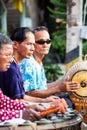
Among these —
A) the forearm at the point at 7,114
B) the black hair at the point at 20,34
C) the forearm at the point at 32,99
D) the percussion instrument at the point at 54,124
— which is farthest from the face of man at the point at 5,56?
the black hair at the point at 20,34

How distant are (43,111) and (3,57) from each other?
1.85 feet

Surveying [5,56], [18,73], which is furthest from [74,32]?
[5,56]

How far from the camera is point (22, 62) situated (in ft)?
15.5

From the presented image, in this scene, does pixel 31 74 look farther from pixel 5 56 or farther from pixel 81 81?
pixel 5 56

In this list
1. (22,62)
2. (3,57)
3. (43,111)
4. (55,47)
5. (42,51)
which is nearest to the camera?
(43,111)

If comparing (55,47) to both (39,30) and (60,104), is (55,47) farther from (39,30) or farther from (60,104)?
(60,104)

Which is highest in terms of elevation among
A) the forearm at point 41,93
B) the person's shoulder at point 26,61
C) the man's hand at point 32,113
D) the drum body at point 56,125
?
the person's shoulder at point 26,61

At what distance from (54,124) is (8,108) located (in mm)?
484

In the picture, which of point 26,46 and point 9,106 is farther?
point 26,46

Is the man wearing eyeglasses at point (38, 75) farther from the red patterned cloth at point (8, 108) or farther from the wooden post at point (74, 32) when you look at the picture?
the wooden post at point (74, 32)

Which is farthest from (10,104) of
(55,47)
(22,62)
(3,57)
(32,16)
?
(32,16)

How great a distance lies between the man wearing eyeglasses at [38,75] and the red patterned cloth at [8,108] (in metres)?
0.99

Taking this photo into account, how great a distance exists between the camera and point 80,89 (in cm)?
455

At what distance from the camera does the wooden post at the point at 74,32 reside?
6438 mm
